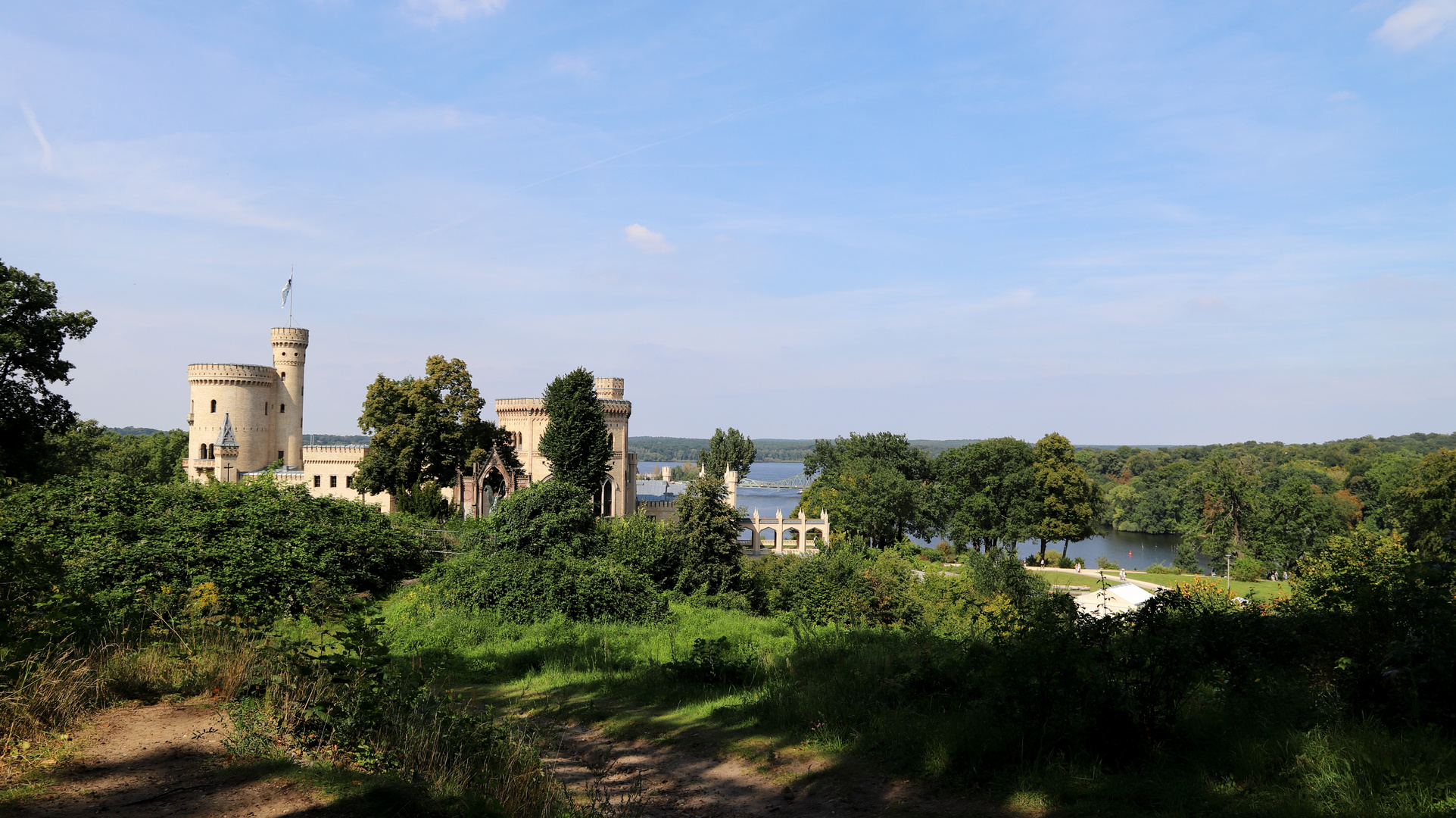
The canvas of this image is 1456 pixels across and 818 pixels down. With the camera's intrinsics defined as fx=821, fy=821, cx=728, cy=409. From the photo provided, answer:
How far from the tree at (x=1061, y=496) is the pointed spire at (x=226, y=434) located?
50.4 meters

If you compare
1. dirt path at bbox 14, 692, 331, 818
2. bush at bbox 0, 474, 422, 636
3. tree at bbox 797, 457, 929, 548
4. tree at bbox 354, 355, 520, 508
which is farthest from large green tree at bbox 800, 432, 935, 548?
dirt path at bbox 14, 692, 331, 818

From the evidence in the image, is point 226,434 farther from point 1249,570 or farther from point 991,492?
point 1249,570

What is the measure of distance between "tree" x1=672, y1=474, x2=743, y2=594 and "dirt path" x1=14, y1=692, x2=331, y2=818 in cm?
1873

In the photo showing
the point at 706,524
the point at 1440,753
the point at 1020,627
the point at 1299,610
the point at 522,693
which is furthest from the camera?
the point at 706,524

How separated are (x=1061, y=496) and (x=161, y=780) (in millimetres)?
55156

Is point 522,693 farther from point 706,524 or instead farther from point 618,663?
point 706,524

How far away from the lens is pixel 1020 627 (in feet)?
26.7

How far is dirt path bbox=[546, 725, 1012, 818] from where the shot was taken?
22.3 ft

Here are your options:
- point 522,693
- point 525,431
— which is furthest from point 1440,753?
point 525,431

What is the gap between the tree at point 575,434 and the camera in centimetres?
4038

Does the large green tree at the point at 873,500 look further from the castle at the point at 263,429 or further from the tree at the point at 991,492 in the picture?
the castle at the point at 263,429

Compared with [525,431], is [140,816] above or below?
below

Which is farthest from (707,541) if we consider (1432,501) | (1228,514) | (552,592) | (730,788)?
(1228,514)

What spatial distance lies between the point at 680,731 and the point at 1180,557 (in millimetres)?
55950
